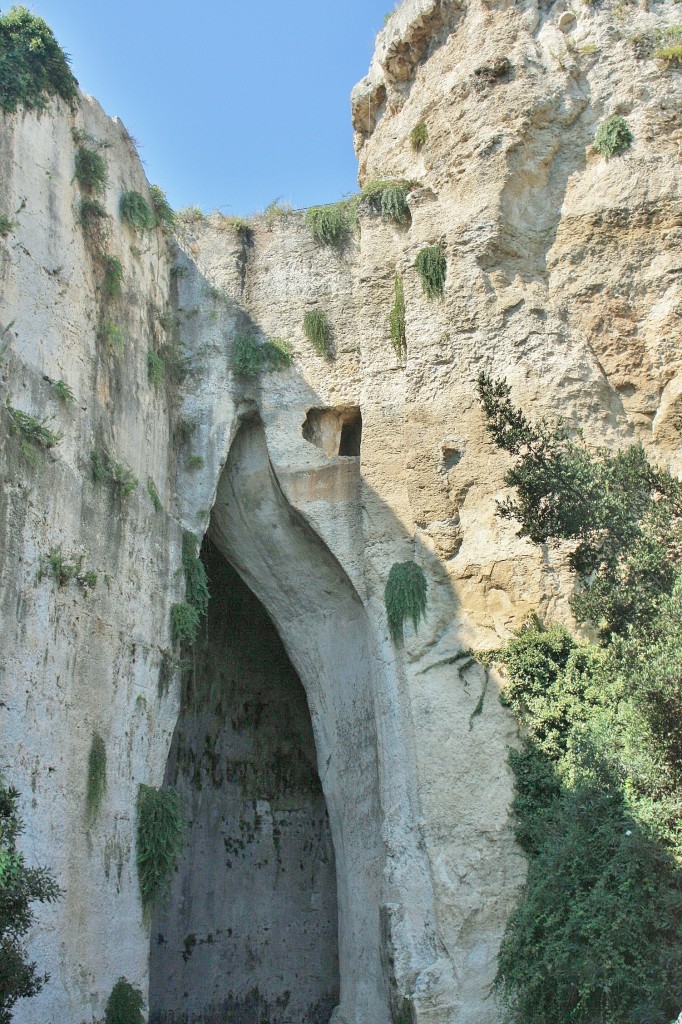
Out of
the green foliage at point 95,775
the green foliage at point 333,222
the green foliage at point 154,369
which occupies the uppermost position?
the green foliage at point 333,222

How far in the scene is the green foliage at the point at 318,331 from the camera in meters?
17.1

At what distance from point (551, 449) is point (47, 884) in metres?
7.20

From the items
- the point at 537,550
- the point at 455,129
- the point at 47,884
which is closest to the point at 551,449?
the point at 537,550

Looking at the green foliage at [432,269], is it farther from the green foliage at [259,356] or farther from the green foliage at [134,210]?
the green foliage at [134,210]

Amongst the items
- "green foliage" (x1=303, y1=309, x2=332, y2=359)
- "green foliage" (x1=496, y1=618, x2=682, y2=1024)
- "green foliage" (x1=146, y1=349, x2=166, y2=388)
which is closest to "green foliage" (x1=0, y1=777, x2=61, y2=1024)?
"green foliage" (x1=496, y1=618, x2=682, y2=1024)

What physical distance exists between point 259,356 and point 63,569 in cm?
556

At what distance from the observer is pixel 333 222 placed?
17875mm

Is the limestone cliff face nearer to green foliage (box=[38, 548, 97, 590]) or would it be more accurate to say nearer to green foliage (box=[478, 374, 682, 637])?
green foliage (box=[38, 548, 97, 590])

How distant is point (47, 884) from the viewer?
9.70m

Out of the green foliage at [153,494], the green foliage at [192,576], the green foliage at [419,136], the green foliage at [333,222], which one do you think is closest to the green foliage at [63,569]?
the green foliage at [153,494]

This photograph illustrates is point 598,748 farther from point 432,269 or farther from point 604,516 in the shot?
point 432,269

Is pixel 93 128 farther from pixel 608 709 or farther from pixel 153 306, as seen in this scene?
pixel 608 709

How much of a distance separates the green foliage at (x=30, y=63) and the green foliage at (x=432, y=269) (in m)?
5.43

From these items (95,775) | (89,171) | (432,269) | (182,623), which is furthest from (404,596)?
(89,171)
